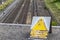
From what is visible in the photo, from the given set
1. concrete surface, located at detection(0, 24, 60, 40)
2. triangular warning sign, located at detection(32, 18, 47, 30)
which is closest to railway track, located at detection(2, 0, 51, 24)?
concrete surface, located at detection(0, 24, 60, 40)

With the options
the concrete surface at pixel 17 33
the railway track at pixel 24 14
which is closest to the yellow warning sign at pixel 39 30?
the concrete surface at pixel 17 33

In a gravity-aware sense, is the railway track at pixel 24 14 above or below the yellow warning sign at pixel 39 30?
below

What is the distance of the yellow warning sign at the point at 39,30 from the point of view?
1681cm

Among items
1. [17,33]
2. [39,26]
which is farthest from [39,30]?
[17,33]

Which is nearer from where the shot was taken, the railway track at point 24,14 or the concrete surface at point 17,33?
the concrete surface at point 17,33

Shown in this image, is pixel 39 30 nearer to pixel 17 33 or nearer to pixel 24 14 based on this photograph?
pixel 17 33

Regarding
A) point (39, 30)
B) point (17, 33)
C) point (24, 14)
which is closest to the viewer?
point (39, 30)

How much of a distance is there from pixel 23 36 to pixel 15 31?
1.88 m

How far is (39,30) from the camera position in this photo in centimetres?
1695

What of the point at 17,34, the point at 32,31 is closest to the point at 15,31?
the point at 17,34

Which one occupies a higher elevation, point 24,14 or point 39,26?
point 39,26

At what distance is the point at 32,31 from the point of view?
672 inches

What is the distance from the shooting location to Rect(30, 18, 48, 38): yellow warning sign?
16814 mm

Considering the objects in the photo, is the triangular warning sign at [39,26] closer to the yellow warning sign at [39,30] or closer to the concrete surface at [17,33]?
the yellow warning sign at [39,30]
